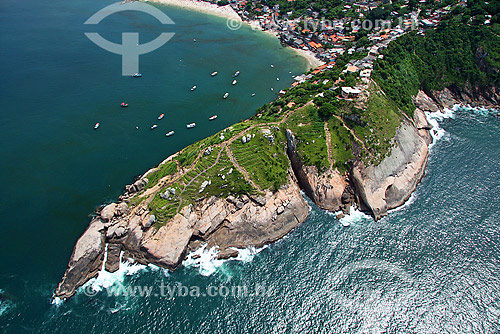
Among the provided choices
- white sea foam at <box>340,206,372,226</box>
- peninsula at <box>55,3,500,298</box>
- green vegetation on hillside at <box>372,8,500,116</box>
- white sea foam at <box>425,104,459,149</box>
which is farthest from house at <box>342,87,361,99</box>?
white sea foam at <box>340,206,372,226</box>

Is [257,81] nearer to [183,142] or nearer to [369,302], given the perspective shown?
[183,142]

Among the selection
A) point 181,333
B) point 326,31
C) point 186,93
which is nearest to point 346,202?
point 181,333

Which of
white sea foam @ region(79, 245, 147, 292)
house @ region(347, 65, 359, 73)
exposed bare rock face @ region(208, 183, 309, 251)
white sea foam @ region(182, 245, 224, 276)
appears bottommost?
white sea foam @ region(79, 245, 147, 292)

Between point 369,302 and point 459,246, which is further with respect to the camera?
point 459,246

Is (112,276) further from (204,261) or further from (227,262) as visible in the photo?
(227,262)

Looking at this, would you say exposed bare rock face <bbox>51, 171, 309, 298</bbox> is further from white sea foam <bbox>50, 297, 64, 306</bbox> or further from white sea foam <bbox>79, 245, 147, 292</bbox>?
white sea foam <bbox>50, 297, 64, 306</bbox>
